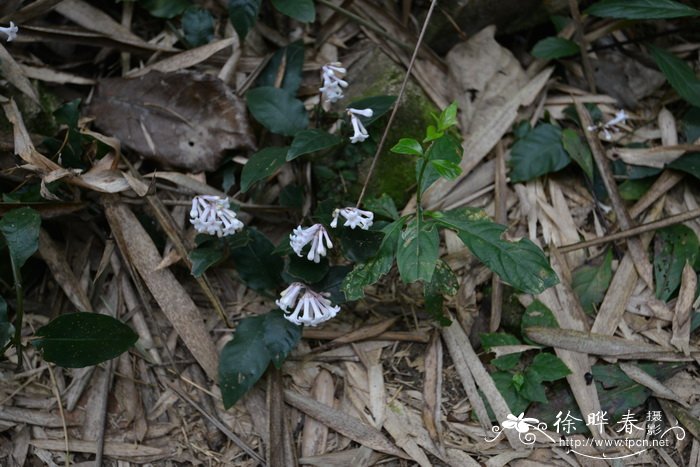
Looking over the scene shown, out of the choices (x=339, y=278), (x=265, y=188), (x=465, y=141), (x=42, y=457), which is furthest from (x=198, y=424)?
(x=465, y=141)

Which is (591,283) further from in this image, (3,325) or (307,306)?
(3,325)

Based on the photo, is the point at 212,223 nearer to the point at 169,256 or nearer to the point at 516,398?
the point at 169,256

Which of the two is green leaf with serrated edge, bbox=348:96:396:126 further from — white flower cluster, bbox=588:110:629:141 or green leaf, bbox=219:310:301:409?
white flower cluster, bbox=588:110:629:141

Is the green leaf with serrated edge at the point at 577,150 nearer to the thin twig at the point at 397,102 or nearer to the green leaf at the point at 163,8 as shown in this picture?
the thin twig at the point at 397,102

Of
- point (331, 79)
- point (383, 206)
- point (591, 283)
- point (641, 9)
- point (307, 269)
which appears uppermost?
point (641, 9)

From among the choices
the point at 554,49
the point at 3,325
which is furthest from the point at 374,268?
the point at 554,49
